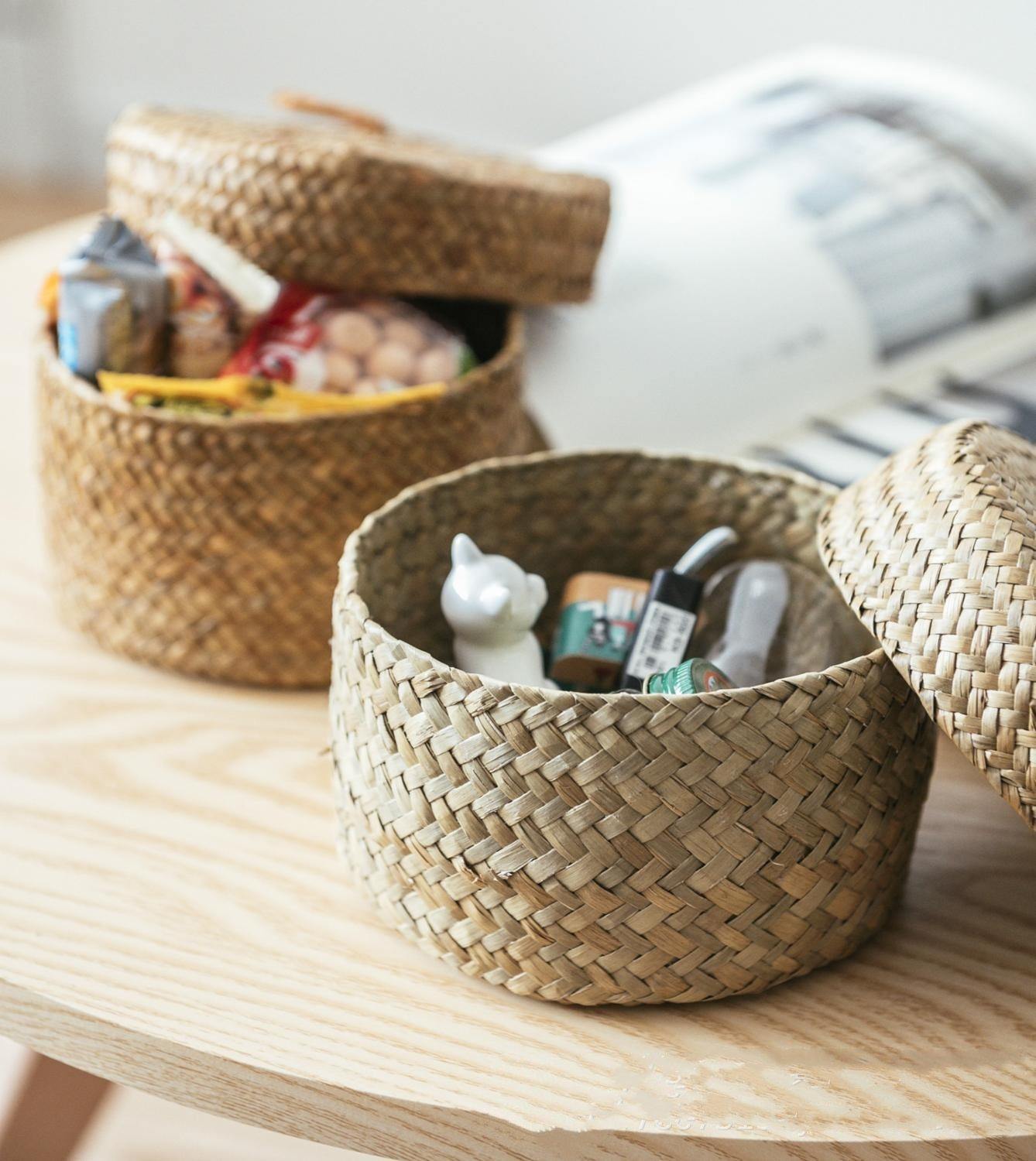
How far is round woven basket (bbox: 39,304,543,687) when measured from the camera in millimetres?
645

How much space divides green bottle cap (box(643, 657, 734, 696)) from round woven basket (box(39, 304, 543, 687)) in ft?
0.68

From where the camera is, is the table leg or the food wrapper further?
the table leg

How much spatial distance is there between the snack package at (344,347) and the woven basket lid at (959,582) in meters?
0.27

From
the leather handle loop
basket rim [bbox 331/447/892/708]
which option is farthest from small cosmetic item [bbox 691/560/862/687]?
the leather handle loop

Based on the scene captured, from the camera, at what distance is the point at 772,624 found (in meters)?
0.61

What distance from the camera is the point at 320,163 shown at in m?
0.70

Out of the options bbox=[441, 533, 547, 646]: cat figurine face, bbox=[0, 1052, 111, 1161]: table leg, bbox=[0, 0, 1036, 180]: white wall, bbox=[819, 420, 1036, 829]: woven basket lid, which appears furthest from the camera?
bbox=[0, 0, 1036, 180]: white wall

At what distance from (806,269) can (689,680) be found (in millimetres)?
544

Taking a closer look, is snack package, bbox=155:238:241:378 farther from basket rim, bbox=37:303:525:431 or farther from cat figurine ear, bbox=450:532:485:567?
cat figurine ear, bbox=450:532:485:567

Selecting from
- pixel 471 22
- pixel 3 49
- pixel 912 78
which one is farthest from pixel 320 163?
pixel 3 49

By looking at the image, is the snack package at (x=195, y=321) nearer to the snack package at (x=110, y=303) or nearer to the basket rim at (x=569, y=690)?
the snack package at (x=110, y=303)

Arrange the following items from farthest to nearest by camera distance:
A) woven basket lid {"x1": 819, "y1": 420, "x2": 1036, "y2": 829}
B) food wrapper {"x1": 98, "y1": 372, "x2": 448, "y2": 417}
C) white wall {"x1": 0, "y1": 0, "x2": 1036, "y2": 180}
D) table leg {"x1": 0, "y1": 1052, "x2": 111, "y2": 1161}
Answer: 1. white wall {"x1": 0, "y1": 0, "x2": 1036, "y2": 180}
2. table leg {"x1": 0, "y1": 1052, "x2": 111, "y2": 1161}
3. food wrapper {"x1": 98, "y1": 372, "x2": 448, "y2": 417}
4. woven basket lid {"x1": 819, "y1": 420, "x2": 1036, "y2": 829}

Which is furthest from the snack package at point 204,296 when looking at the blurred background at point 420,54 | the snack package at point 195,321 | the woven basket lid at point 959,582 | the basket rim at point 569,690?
the blurred background at point 420,54

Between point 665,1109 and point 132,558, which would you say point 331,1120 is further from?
point 132,558
